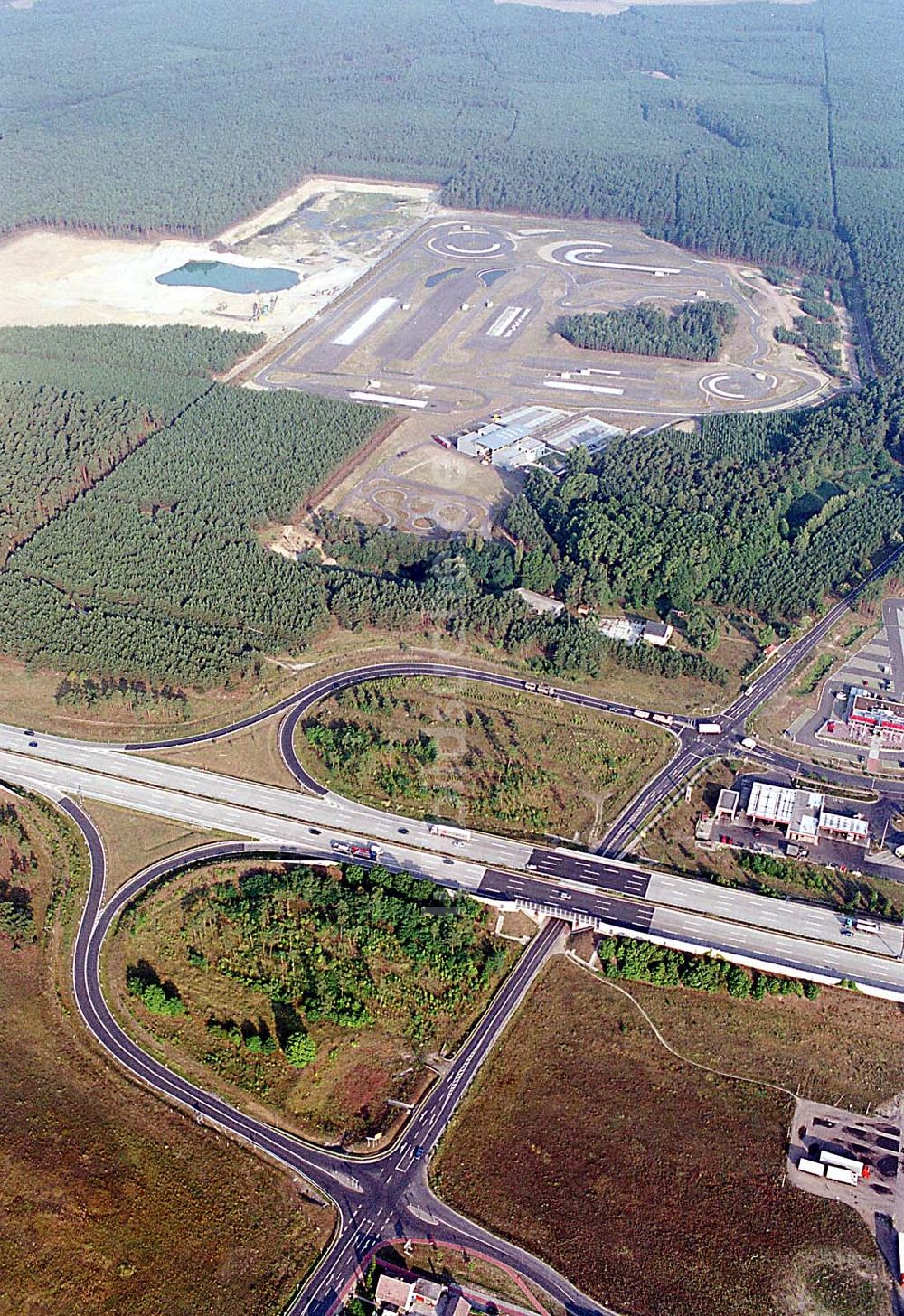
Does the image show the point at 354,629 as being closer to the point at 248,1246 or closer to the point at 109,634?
the point at 109,634

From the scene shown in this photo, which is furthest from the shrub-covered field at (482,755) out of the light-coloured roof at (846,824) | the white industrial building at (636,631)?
the light-coloured roof at (846,824)

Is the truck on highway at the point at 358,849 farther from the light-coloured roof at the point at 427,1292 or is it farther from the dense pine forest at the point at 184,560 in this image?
the light-coloured roof at the point at 427,1292

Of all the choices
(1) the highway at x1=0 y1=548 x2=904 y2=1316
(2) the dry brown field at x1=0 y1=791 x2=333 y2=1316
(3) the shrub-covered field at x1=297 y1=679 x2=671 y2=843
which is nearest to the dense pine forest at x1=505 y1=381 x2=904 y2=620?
(1) the highway at x1=0 y1=548 x2=904 y2=1316

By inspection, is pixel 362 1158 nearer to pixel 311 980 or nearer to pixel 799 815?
pixel 311 980

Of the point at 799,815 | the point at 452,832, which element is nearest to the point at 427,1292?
the point at 452,832

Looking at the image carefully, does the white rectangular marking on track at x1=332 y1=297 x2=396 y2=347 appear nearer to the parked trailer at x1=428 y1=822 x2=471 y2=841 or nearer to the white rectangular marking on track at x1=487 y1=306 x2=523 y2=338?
the white rectangular marking on track at x1=487 y1=306 x2=523 y2=338

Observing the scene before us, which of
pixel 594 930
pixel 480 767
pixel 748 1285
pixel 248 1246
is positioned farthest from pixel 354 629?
pixel 748 1285
